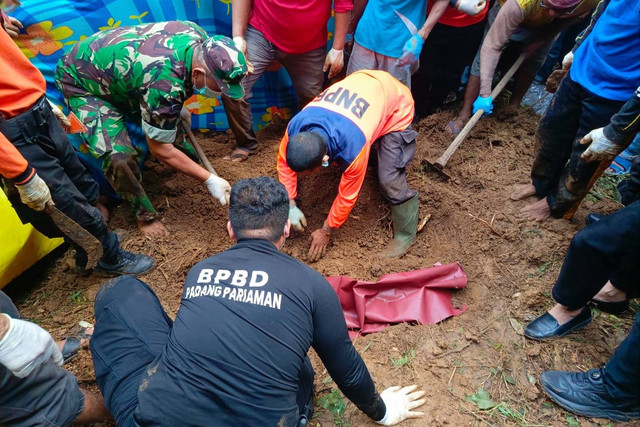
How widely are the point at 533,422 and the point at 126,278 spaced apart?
2.08m

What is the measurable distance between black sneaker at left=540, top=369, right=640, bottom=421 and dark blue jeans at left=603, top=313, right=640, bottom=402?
5 cm

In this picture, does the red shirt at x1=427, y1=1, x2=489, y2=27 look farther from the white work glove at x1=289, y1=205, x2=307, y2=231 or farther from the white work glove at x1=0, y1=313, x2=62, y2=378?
the white work glove at x1=0, y1=313, x2=62, y2=378

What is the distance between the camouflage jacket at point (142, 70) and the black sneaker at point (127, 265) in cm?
88

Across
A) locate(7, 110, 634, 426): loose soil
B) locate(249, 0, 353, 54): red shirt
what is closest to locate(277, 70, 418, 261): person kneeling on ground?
locate(7, 110, 634, 426): loose soil

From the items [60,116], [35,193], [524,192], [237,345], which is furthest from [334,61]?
[237,345]

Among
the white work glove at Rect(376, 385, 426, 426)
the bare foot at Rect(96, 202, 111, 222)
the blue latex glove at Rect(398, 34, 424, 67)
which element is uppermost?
the blue latex glove at Rect(398, 34, 424, 67)

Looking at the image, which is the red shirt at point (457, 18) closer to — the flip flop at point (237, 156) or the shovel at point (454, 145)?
the shovel at point (454, 145)

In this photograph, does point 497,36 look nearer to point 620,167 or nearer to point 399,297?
point 620,167

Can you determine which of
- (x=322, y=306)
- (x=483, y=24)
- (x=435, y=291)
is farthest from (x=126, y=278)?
(x=483, y=24)

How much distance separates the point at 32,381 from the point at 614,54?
3181 millimetres

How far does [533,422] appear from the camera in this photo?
76.5 inches

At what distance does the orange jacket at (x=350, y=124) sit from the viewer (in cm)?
258

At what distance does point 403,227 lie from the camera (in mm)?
3107

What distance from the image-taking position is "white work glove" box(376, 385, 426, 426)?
6.29 ft
